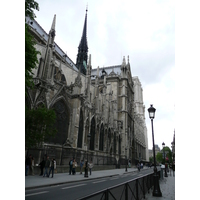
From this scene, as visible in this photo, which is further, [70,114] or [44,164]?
[70,114]

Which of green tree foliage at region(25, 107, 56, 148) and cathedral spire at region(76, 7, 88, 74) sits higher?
cathedral spire at region(76, 7, 88, 74)

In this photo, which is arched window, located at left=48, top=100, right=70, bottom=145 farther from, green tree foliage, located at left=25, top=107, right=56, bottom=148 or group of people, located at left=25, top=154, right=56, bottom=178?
green tree foliage, located at left=25, top=107, right=56, bottom=148

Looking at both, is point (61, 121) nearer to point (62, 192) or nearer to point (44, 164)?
point (44, 164)

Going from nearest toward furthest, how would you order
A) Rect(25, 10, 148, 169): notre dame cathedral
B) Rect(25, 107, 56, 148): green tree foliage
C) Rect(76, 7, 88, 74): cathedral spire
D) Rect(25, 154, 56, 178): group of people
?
Rect(25, 107, 56, 148): green tree foliage < Rect(25, 154, 56, 178): group of people < Rect(25, 10, 148, 169): notre dame cathedral < Rect(76, 7, 88, 74): cathedral spire

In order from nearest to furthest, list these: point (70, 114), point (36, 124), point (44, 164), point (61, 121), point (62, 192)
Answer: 1. point (62, 192)
2. point (36, 124)
3. point (44, 164)
4. point (61, 121)
5. point (70, 114)

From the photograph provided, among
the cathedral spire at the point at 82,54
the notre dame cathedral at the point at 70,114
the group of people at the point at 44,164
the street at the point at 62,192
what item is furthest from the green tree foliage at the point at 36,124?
the cathedral spire at the point at 82,54

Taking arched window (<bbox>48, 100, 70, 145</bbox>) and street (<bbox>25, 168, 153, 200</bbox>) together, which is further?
arched window (<bbox>48, 100, 70, 145</bbox>)

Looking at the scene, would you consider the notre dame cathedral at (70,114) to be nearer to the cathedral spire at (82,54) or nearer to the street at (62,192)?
the street at (62,192)

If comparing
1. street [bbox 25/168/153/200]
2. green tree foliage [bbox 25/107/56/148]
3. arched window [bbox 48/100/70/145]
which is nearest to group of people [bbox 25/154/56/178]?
green tree foliage [bbox 25/107/56/148]

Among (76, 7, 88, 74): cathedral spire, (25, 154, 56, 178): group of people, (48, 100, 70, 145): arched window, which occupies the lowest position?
(25, 154, 56, 178): group of people

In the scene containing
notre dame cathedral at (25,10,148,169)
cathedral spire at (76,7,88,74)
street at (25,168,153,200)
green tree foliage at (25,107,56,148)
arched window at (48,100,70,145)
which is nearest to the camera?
street at (25,168,153,200)

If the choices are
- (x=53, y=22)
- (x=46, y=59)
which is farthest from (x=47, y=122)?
(x=53, y=22)

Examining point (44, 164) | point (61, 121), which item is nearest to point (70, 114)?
point (61, 121)
